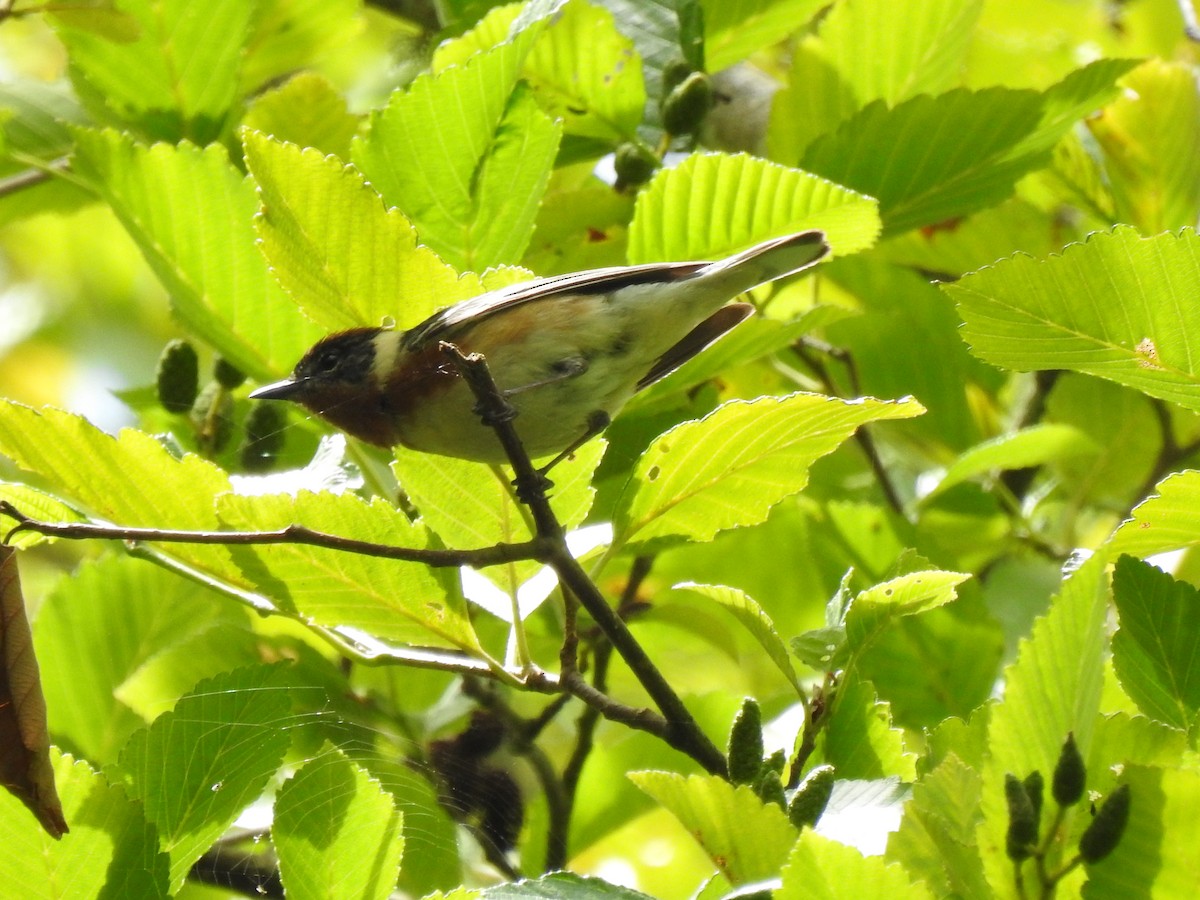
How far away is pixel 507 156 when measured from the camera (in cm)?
239

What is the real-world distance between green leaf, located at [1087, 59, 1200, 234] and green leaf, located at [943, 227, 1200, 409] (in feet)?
5.66

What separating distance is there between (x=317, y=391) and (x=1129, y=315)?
148 cm

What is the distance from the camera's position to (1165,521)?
1.90 meters

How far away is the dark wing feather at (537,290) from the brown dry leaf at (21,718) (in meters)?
0.86

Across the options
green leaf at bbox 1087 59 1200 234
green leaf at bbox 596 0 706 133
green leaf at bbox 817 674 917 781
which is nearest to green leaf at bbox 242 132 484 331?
green leaf at bbox 817 674 917 781

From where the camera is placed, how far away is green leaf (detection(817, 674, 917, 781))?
1805mm

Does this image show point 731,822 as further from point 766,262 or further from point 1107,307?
point 766,262

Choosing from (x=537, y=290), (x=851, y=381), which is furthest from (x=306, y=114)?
(x=851, y=381)

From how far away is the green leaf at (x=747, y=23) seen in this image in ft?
9.93

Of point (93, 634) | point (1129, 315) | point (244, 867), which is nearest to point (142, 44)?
point (93, 634)

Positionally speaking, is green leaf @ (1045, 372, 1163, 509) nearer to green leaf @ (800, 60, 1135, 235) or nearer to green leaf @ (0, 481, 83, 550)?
green leaf @ (800, 60, 1135, 235)

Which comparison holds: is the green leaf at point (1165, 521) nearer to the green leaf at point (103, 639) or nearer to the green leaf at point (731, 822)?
the green leaf at point (731, 822)

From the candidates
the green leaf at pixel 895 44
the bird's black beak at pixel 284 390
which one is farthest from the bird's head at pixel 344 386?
the green leaf at pixel 895 44

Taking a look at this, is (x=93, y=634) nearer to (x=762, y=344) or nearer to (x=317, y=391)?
(x=317, y=391)
